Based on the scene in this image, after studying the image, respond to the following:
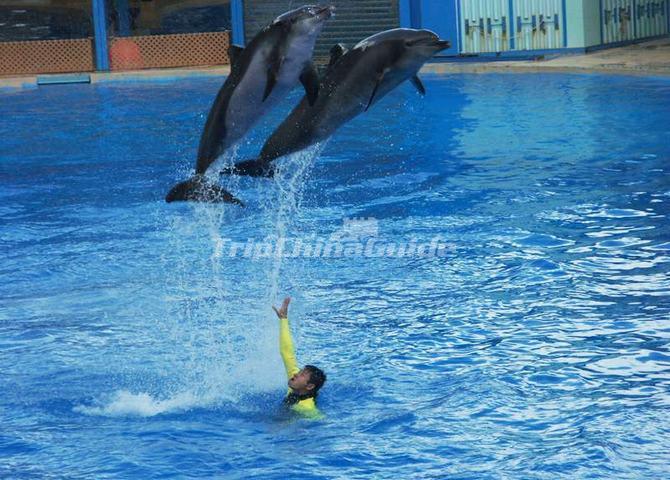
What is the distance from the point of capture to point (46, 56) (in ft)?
84.0

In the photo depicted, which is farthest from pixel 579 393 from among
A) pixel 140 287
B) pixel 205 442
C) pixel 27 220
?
pixel 27 220

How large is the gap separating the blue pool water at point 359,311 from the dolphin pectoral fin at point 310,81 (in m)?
1.98

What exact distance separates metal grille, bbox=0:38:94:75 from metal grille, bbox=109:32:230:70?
2.13 ft

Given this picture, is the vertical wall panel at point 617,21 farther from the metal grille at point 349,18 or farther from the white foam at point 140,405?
the white foam at point 140,405

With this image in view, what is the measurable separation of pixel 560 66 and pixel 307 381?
49.5ft

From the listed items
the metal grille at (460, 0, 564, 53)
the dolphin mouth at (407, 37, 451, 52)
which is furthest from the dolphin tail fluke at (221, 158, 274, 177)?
the metal grille at (460, 0, 564, 53)

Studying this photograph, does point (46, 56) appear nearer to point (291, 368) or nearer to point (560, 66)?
point (560, 66)

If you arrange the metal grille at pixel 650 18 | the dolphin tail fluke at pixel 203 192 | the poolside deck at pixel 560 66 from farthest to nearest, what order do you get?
the metal grille at pixel 650 18 < the poolside deck at pixel 560 66 < the dolphin tail fluke at pixel 203 192

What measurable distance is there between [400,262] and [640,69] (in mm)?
10841

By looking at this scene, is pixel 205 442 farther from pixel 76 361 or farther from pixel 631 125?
pixel 631 125

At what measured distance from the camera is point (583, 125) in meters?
15.6

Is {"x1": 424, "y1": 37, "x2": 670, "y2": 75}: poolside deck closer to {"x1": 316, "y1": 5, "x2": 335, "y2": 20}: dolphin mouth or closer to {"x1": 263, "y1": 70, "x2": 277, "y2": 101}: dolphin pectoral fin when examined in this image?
{"x1": 316, "y1": 5, "x2": 335, "y2": 20}: dolphin mouth

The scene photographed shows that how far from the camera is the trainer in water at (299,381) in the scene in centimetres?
683

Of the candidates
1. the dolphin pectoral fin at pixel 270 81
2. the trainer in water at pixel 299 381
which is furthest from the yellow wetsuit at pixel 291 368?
the dolphin pectoral fin at pixel 270 81
